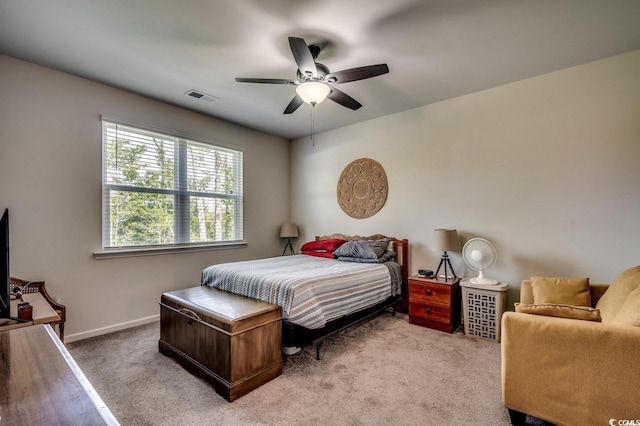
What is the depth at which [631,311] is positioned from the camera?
5.08ft

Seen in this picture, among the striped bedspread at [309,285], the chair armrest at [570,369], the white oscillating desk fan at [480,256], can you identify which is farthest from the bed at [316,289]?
the chair armrest at [570,369]

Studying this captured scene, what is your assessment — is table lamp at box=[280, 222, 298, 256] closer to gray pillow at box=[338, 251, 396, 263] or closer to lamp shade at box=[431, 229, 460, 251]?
gray pillow at box=[338, 251, 396, 263]

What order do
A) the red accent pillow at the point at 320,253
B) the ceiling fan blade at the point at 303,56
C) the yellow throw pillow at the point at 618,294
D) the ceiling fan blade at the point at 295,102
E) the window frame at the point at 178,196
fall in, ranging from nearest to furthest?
the yellow throw pillow at the point at 618,294 → the ceiling fan blade at the point at 303,56 → the ceiling fan blade at the point at 295,102 → the window frame at the point at 178,196 → the red accent pillow at the point at 320,253

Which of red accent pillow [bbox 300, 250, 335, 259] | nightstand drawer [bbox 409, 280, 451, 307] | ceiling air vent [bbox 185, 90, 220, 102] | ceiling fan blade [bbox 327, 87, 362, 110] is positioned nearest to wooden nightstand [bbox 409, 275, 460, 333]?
nightstand drawer [bbox 409, 280, 451, 307]

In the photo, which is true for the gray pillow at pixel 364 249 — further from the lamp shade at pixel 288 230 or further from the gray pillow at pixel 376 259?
the lamp shade at pixel 288 230

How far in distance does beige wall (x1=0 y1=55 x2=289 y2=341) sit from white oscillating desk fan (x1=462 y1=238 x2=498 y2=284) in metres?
3.51

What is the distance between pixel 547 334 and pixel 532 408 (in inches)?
17.0

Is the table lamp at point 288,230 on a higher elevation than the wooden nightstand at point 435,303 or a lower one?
higher

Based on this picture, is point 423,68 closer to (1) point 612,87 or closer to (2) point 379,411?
(1) point 612,87

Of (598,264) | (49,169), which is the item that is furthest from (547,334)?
(49,169)

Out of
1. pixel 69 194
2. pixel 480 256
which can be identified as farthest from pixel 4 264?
pixel 480 256

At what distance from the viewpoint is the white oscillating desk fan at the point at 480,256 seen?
3.16 m

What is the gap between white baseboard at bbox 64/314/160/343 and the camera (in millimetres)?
2994

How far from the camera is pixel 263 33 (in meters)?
2.34
